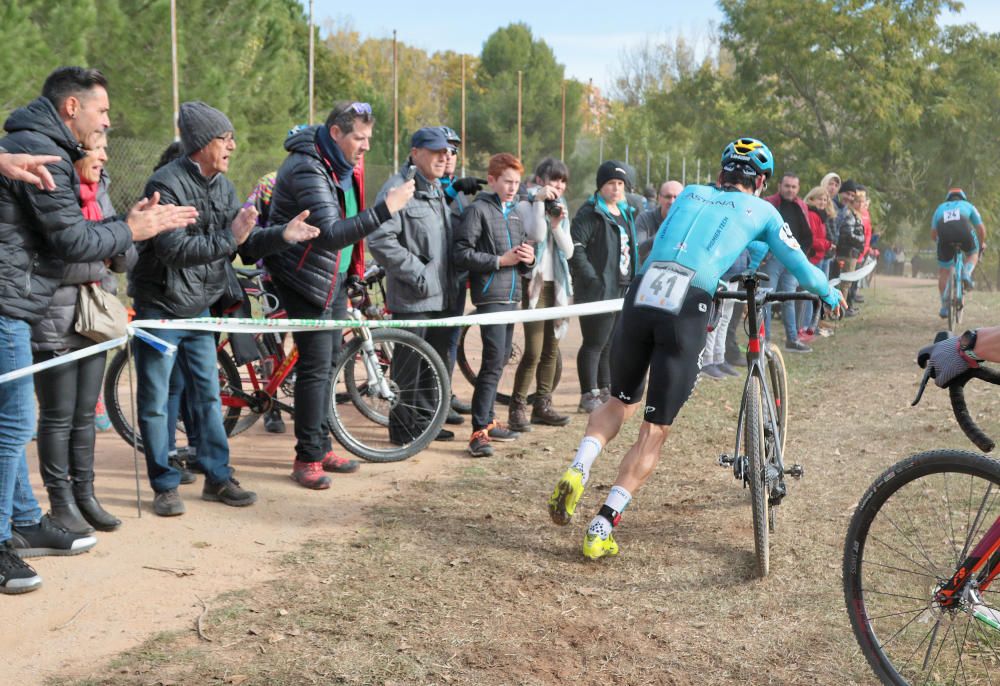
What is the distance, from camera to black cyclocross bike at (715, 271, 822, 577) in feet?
15.9

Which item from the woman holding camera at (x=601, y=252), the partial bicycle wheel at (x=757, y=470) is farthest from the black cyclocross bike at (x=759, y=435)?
the woman holding camera at (x=601, y=252)

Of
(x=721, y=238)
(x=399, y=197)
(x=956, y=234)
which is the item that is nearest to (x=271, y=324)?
(x=399, y=197)

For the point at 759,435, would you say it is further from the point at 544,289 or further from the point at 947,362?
the point at 544,289

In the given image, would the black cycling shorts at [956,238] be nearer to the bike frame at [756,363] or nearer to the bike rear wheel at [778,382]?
the bike rear wheel at [778,382]

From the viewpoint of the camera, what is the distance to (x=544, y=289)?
852cm

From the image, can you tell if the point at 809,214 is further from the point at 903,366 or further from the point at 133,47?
the point at 133,47

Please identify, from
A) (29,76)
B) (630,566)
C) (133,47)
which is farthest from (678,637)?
(133,47)

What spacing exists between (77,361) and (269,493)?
5.02ft

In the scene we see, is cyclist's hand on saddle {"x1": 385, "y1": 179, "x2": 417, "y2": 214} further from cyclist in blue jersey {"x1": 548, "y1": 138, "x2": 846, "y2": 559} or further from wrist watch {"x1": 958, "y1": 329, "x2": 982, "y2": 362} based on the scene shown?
wrist watch {"x1": 958, "y1": 329, "x2": 982, "y2": 362}

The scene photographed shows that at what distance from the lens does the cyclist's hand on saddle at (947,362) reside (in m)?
2.99

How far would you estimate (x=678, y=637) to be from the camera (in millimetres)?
4277

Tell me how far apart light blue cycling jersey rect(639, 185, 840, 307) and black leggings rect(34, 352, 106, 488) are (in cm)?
275

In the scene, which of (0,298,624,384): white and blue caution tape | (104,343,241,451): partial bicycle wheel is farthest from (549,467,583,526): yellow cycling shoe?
(104,343,241,451): partial bicycle wheel

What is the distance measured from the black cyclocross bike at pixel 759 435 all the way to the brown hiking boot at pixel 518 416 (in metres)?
2.87
